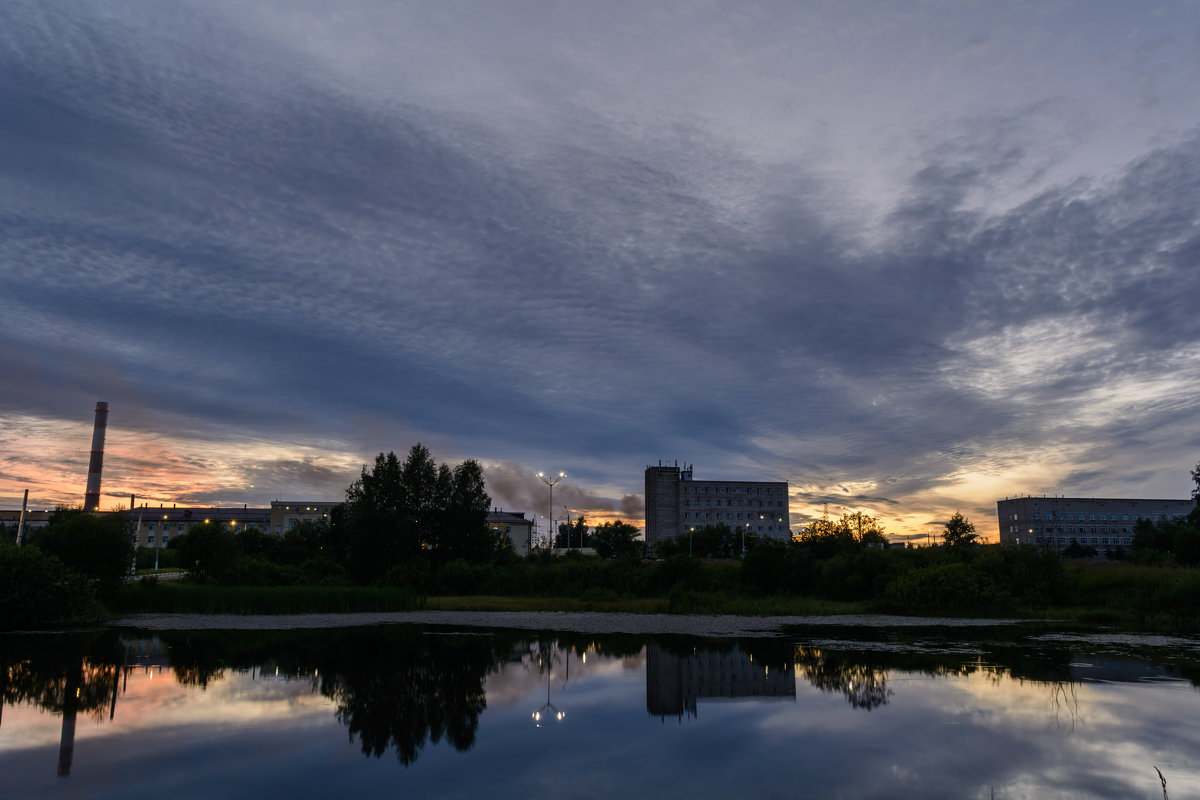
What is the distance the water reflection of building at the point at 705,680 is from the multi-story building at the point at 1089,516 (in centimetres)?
15990

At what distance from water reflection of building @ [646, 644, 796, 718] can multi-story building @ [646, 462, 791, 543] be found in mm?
132832

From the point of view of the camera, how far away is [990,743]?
43.1ft

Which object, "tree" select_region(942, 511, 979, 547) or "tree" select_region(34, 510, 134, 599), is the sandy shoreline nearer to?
"tree" select_region(34, 510, 134, 599)

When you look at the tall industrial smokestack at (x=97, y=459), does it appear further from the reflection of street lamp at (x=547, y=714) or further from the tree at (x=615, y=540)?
the reflection of street lamp at (x=547, y=714)

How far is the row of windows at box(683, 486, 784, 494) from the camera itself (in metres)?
161

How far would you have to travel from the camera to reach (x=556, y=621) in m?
38.8

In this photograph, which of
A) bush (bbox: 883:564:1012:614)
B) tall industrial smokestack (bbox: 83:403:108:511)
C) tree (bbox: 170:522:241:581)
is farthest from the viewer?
tall industrial smokestack (bbox: 83:403:108:511)

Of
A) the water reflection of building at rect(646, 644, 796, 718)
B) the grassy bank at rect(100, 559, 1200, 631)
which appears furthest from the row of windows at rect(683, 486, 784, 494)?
the water reflection of building at rect(646, 644, 796, 718)

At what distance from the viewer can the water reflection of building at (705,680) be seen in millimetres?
17297

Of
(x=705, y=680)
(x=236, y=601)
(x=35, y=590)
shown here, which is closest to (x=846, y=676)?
(x=705, y=680)

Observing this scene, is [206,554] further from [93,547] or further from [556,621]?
[556,621]

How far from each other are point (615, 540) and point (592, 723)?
111695mm

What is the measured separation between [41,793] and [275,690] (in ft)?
25.6

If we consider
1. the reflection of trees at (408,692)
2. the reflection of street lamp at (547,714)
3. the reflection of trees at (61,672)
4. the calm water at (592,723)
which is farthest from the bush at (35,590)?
the reflection of street lamp at (547,714)
